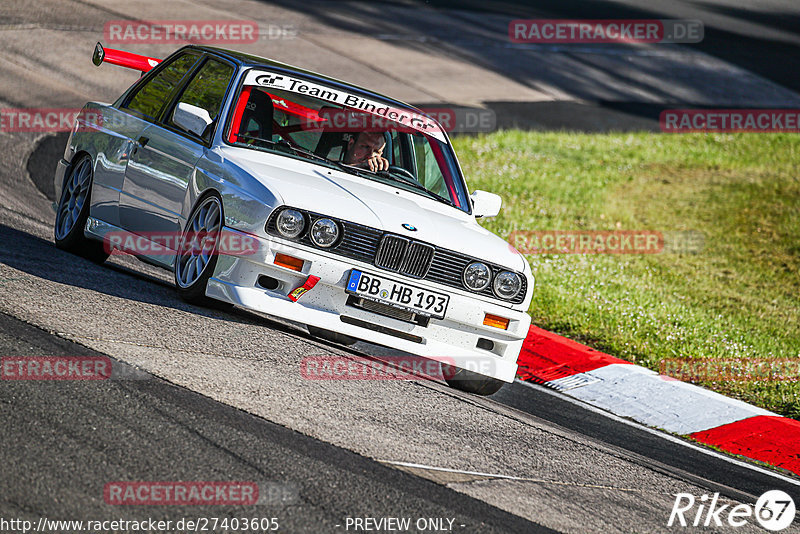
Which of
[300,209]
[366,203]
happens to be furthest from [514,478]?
[366,203]

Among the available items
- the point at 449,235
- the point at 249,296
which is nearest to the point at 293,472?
the point at 249,296

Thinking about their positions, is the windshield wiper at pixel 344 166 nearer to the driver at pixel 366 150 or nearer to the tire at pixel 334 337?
the driver at pixel 366 150

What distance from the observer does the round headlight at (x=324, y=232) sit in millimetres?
6164

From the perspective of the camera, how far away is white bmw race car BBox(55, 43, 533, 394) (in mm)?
6152

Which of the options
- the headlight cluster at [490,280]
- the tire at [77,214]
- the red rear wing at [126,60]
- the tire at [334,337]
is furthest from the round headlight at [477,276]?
the red rear wing at [126,60]

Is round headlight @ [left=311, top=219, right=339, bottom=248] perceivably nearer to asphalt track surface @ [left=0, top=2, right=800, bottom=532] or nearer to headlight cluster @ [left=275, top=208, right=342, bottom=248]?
headlight cluster @ [left=275, top=208, right=342, bottom=248]

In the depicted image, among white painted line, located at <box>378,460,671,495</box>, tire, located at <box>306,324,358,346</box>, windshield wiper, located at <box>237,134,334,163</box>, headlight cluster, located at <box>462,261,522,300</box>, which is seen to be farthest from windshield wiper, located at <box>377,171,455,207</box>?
white painted line, located at <box>378,460,671,495</box>

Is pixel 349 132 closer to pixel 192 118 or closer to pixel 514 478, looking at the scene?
pixel 192 118

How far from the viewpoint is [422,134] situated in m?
7.89

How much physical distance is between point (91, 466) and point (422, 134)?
445 centimetres

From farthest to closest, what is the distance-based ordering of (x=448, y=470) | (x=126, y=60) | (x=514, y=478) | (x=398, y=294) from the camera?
(x=126, y=60) → (x=398, y=294) → (x=514, y=478) → (x=448, y=470)

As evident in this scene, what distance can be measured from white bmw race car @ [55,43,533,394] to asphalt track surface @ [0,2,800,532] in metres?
0.31

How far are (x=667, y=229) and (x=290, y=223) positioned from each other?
26.1ft

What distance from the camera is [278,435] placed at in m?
4.71
